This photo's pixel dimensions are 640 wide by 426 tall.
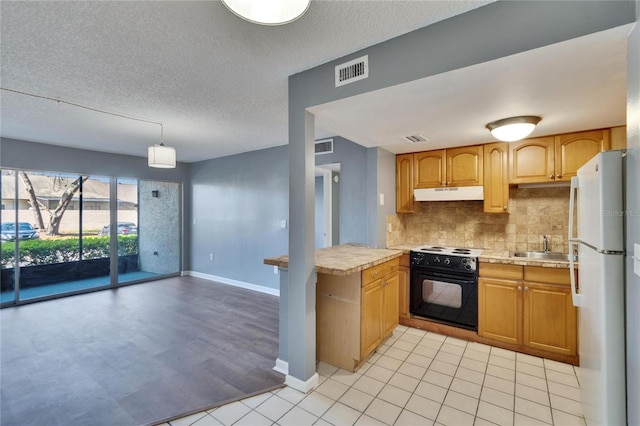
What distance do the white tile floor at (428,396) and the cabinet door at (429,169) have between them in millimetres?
1938

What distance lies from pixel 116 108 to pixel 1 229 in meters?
3.15

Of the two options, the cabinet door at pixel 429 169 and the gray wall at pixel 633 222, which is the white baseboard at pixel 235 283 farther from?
the gray wall at pixel 633 222

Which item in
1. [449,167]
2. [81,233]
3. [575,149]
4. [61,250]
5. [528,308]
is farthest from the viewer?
[81,233]

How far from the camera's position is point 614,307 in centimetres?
133

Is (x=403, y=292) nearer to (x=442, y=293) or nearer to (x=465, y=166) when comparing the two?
(x=442, y=293)

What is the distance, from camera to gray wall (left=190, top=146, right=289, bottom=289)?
4695 millimetres

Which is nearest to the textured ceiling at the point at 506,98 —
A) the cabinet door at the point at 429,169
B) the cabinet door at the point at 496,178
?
the cabinet door at the point at 496,178

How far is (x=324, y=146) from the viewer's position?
3973mm

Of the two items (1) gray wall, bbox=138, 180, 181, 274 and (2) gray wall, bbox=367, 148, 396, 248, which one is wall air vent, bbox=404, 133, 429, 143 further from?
(1) gray wall, bbox=138, 180, 181, 274

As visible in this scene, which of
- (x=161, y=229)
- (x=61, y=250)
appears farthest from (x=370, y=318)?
A: (x=61, y=250)

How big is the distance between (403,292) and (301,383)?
1.70m

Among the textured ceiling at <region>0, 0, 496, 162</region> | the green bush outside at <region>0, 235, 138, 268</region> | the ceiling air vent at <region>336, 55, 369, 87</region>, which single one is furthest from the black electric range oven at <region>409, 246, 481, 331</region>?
the green bush outside at <region>0, 235, 138, 268</region>

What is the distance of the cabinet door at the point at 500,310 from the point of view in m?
2.71

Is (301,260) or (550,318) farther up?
(301,260)
